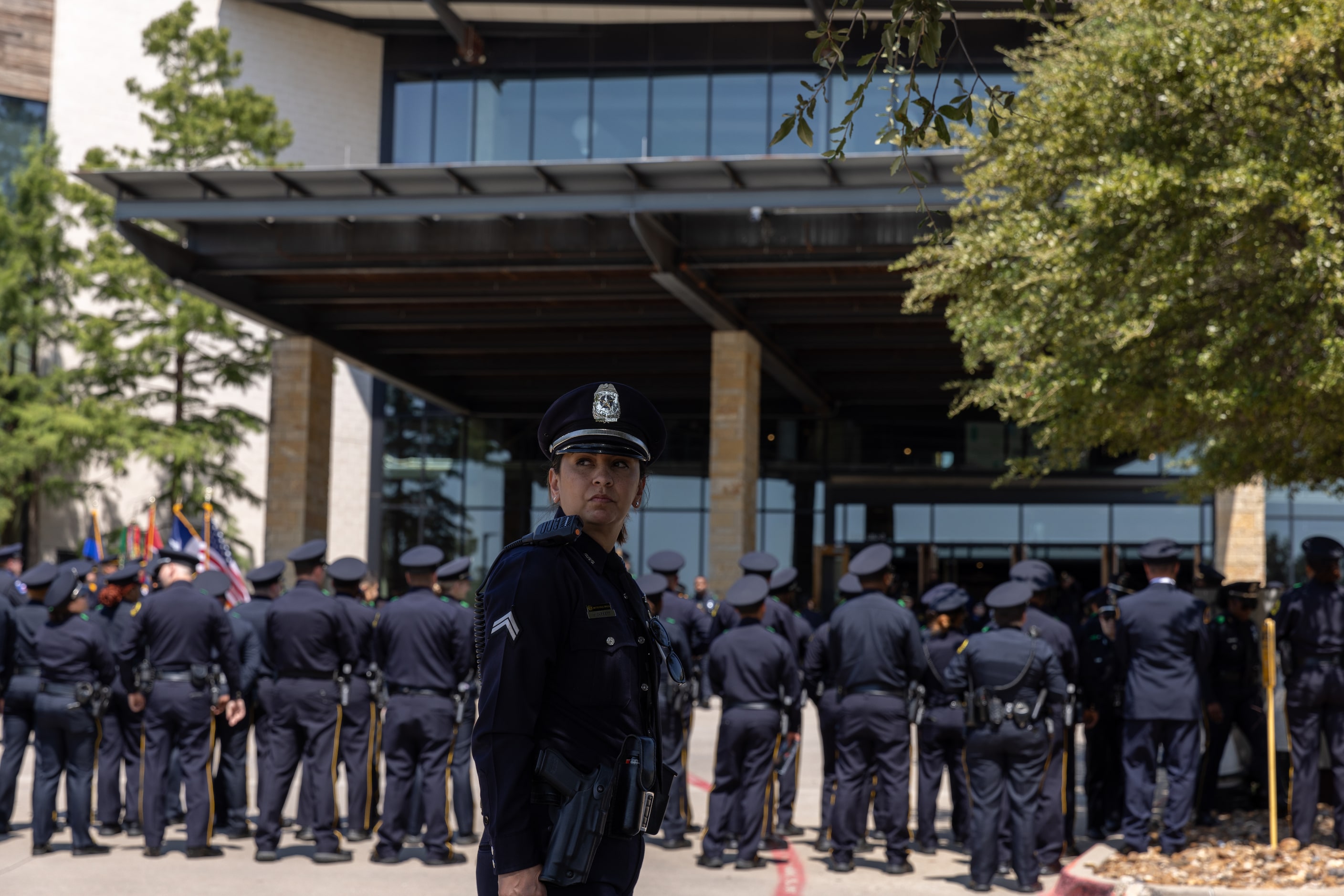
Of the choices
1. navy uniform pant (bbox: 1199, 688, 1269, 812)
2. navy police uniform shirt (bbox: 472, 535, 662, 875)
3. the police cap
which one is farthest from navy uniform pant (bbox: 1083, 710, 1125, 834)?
navy police uniform shirt (bbox: 472, 535, 662, 875)

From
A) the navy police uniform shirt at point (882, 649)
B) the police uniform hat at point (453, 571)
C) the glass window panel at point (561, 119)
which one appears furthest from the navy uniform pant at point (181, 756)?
the glass window panel at point (561, 119)

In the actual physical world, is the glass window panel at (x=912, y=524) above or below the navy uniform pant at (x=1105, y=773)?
above

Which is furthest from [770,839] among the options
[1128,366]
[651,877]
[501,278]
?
[501,278]

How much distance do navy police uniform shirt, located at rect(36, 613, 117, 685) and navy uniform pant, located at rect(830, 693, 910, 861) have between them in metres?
5.49

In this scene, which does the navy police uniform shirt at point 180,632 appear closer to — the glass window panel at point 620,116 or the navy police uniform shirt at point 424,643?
the navy police uniform shirt at point 424,643

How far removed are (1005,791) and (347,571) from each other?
5167mm

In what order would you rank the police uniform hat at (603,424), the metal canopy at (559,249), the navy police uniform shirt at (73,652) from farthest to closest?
1. the metal canopy at (559,249)
2. the navy police uniform shirt at (73,652)
3. the police uniform hat at (603,424)

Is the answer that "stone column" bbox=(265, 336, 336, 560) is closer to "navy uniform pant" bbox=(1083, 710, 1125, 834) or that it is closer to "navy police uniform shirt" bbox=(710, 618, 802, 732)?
"navy police uniform shirt" bbox=(710, 618, 802, 732)

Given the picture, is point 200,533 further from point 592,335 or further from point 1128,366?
point 1128,366

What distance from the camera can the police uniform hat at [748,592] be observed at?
9.59m

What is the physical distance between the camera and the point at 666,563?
12516 millimetres

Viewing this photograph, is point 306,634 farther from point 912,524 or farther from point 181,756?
point 912,524

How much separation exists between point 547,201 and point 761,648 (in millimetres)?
10895

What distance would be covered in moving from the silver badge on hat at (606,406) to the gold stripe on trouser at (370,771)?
23.8 ft
